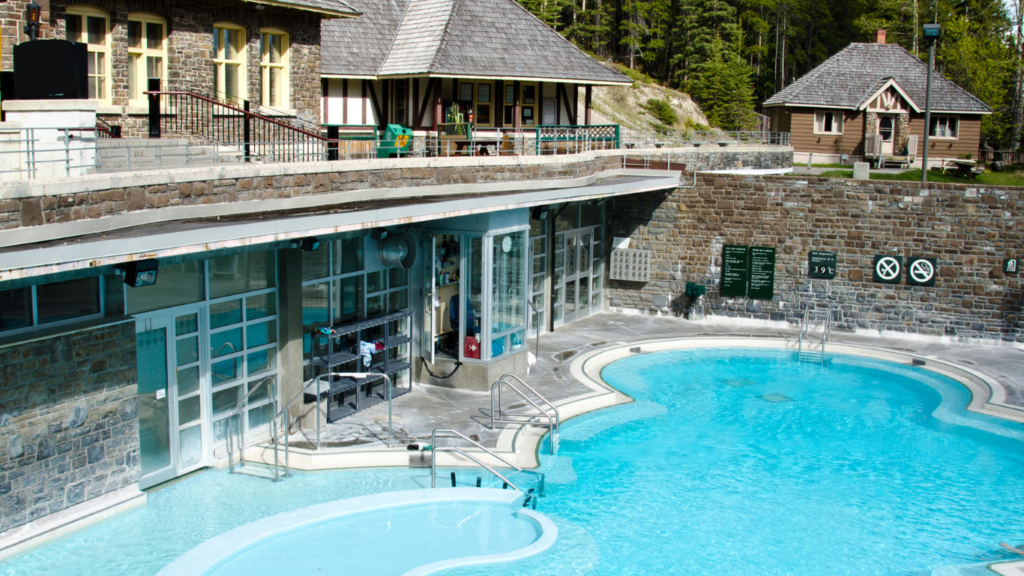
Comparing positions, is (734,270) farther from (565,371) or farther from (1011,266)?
(565,371)

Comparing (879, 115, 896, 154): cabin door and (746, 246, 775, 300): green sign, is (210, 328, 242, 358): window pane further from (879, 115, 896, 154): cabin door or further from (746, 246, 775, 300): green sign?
(879, 115, 896, 154): cabin door

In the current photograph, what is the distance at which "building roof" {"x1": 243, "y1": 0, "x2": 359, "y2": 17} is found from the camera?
17438 millimetres

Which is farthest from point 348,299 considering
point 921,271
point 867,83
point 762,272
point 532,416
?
point 867,83

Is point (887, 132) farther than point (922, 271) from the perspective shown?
Yes

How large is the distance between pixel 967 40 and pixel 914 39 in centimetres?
654

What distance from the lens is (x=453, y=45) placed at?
23781 millimetres

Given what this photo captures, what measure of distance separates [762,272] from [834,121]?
2540 centimetres

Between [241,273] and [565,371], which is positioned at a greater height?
[241,273]

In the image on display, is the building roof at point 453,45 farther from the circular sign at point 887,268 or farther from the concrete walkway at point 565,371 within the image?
the circular sign at point 887,268

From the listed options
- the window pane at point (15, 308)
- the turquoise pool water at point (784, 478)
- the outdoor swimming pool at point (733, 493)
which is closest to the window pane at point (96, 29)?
the window pane at point (15, 308)

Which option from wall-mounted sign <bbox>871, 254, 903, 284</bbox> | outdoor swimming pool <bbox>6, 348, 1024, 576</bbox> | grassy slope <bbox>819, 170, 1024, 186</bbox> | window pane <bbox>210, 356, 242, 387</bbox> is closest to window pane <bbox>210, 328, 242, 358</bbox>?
window pane <bbox>210, 356, 242, 387</bbox>

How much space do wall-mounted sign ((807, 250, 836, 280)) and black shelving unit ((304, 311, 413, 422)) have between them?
35.3ft

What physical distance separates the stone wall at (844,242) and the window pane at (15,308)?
1601 centimetres

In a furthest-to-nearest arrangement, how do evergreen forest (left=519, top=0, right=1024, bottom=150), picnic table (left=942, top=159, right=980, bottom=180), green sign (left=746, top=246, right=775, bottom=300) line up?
evergreen forest (left=519, top=0, right=1024, bottom=150), picnic table (left=942, top=159, right=980, bottom=180), green sign (left=746, top=246, right=775, bottom=300)
